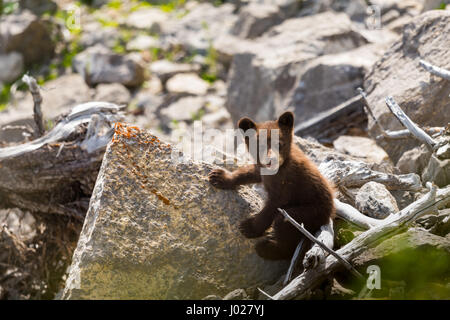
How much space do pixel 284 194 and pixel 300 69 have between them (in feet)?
14.6

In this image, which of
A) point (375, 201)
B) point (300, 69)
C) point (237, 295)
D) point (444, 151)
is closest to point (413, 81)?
point (444, 151)

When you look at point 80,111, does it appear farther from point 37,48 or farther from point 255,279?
point 37,48

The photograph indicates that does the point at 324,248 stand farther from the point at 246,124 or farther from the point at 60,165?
the point at 60,165

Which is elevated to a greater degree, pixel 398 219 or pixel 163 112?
pixel 398 219

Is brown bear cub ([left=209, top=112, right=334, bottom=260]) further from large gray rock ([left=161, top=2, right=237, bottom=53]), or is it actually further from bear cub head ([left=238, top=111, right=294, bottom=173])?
large gray rock ([left=161, top=2, right=237, bottom=53])

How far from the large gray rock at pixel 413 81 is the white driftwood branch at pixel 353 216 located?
169 centimetres

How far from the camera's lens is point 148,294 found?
404 centimetres

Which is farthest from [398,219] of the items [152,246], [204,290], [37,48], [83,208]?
[37,48]

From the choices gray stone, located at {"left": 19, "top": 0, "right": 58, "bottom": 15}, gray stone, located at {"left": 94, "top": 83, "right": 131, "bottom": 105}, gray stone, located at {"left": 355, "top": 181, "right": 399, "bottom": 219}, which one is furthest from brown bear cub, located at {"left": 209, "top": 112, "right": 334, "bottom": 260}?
gray stone, located at {"left": 19, "top": 0, "right": 58, "bottom": 15}

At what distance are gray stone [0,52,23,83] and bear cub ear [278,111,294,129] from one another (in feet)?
38.5

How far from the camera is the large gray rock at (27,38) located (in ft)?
46.7

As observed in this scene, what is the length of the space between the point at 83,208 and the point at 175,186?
1.81 m

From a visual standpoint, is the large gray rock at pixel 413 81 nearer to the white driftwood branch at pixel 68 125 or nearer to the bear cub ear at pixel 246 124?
the bear cub ear at pixel 246 124

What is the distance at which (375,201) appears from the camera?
15.0ft
